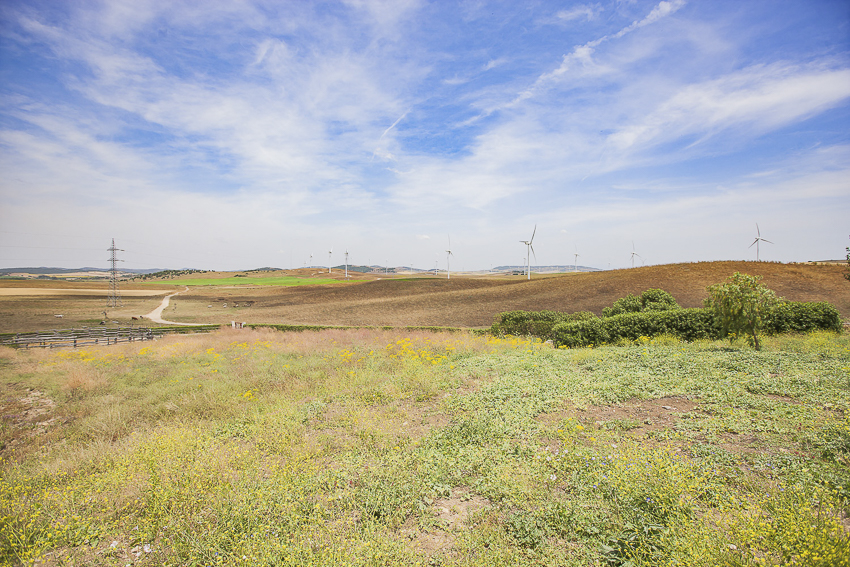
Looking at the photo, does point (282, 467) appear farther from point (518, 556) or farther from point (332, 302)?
point (332, 302)

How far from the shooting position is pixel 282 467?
20.0 feet

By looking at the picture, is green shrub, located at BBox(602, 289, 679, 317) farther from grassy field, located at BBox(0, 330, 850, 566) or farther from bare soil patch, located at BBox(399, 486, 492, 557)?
bare soil patch, located at BBox(399, 486, 492, 557)

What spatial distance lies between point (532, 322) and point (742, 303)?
437 inches

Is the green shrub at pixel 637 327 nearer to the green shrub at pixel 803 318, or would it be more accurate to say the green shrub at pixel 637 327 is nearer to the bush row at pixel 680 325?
the bush row at pixel 680 325

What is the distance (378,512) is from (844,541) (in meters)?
4.78

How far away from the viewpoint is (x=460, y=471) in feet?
19.1

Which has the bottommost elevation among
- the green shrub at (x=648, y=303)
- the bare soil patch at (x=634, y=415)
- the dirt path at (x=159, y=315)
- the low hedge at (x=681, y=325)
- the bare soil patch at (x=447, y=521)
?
the dirt path at (x=159, y=315)

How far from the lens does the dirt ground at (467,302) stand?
3556cm

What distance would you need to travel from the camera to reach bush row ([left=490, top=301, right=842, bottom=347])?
628 inches

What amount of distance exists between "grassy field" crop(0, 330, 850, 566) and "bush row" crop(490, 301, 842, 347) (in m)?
5.77

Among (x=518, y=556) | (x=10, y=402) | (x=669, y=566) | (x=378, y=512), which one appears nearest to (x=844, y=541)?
(x=669, y=566)

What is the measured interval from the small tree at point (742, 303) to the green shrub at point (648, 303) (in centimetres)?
669

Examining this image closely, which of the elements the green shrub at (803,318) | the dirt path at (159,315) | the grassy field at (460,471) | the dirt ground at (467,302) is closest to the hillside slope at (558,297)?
the dirt ground at (467,302)

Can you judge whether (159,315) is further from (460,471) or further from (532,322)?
(460,471)
